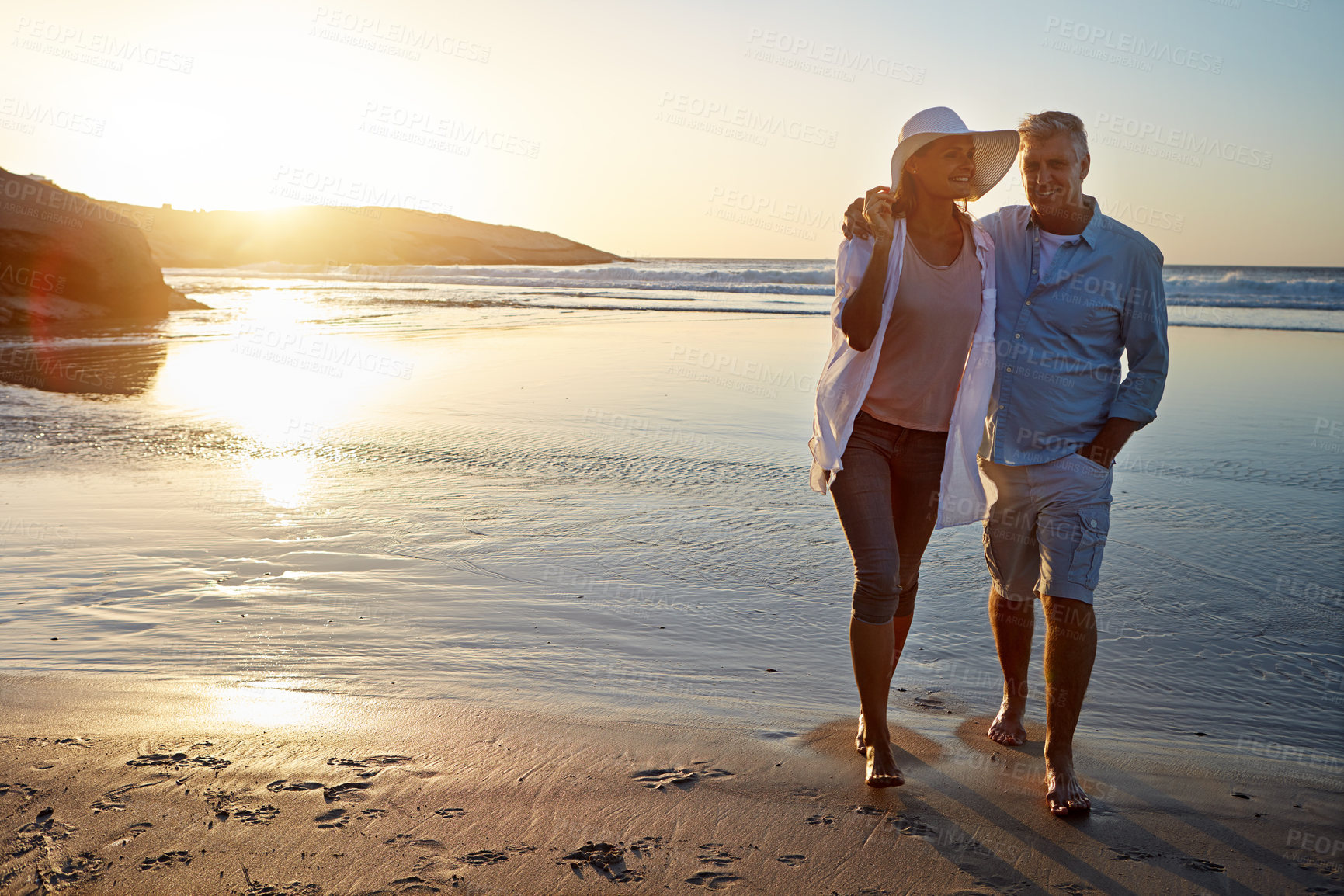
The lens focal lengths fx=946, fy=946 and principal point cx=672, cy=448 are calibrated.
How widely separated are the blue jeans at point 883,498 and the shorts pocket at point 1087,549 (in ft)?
1.41

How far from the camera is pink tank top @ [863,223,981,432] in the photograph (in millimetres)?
2787

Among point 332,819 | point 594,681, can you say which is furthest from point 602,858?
point 594,681

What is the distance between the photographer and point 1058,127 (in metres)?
2.72

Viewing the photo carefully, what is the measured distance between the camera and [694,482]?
20.8ft

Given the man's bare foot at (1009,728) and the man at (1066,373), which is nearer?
the man at (1066,373)

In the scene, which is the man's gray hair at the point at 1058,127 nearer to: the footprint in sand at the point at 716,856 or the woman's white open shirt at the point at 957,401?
the woman's white open shirt at the point at 957,401

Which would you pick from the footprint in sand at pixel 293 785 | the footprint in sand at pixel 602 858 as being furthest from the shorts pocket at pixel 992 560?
the footprint in sand at pixel 293 785

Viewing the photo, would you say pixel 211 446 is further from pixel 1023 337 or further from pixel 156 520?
pixel 1023 337

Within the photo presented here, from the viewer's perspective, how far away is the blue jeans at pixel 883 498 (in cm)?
279

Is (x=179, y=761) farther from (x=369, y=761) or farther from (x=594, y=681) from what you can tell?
(x=594, y=681)

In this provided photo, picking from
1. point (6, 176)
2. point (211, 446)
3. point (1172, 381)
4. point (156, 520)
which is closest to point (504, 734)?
point (156, 520)

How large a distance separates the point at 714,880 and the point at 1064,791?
106cm

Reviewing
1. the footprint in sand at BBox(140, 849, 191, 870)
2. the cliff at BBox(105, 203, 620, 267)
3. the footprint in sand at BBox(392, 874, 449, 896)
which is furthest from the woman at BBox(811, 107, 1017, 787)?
the cliff at BBox(105, 203, 620, 267)

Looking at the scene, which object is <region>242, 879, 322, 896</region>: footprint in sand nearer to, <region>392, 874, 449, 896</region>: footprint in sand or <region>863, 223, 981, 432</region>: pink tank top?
<region>392, 874, 449, 896</region>: footprint in sand
